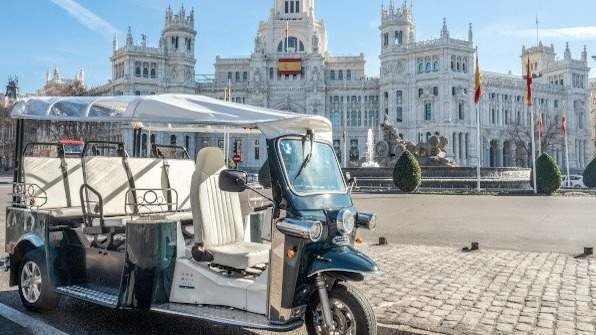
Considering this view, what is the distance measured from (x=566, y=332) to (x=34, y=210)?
19.1 ft

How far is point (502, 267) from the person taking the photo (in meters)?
7.85

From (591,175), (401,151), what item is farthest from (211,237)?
(591,175)

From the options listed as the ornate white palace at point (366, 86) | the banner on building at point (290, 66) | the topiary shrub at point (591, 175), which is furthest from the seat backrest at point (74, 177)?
the banner on building at point (290, 66)

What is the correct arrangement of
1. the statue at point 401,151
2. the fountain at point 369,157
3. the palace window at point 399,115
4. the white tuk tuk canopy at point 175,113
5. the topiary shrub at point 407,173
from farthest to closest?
the palace window at point 399,115, the fountain at point 369,157, the statue at point 401,151, the topiary shrub at point 407,173, the white tuk tuk canopy at point 175,113

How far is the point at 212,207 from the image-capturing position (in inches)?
207

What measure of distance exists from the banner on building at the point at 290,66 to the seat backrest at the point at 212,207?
87863mm

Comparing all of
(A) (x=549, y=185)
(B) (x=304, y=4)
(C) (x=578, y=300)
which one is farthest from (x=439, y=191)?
(B) (x=304, y=4)

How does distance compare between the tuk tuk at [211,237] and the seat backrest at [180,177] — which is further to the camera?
the seat backrest at [180,177]

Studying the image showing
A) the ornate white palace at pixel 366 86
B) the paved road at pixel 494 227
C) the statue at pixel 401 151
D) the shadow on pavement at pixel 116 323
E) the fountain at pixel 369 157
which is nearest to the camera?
the shadow on pavement at pixel 116 323

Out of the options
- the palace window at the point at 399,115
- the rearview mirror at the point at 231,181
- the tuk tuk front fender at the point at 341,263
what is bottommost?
the tuk tuk front fender at the point at 341,263

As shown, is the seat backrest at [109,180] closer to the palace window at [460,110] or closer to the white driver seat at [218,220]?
the white driver seat at [218,220]

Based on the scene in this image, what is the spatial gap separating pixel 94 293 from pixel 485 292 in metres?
4.53

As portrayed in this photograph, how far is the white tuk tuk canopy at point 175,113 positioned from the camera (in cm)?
457

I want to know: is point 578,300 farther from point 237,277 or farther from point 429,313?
point 237,277
